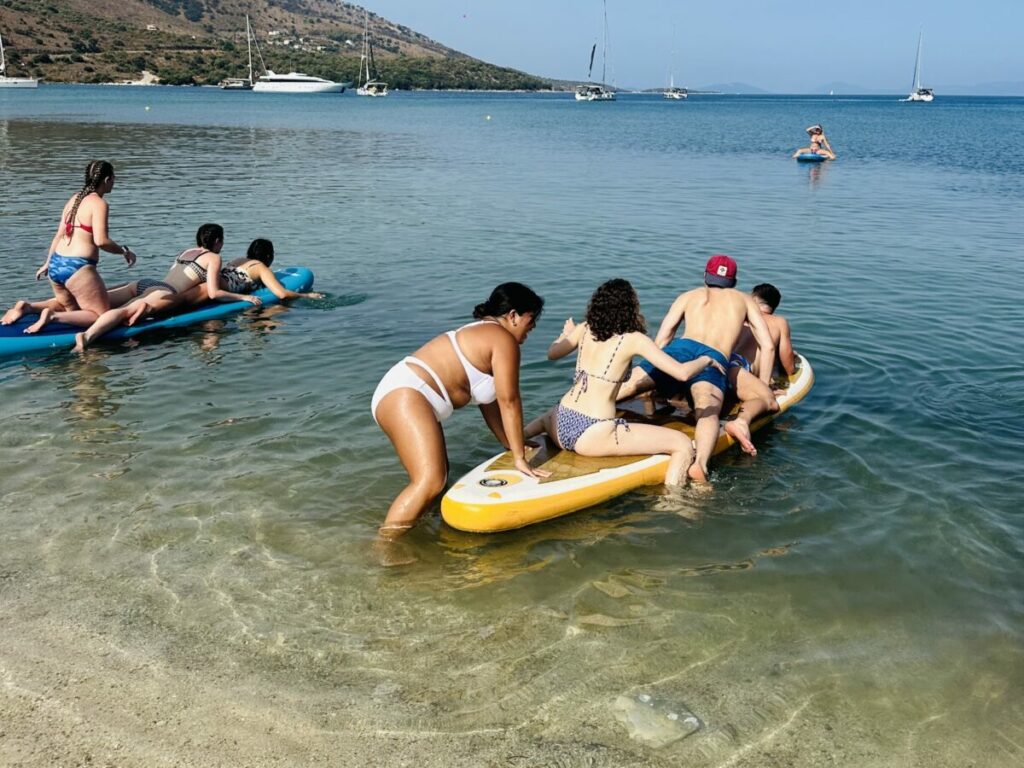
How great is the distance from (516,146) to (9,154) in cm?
2091

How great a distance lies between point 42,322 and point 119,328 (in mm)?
791

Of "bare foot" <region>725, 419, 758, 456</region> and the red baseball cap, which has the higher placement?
the red baseball cap

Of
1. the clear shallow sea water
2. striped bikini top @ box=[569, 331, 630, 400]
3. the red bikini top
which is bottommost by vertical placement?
the clear shallow sea water

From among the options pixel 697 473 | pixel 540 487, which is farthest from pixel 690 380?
pixel 540 487

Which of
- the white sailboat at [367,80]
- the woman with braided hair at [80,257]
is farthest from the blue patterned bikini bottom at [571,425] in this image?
the white sailboat at [367,80]

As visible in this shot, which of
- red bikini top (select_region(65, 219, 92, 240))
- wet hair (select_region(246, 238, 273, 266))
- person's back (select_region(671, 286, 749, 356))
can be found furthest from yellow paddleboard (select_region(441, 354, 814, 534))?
wet hair (select_region(246, 238, 273, 266))

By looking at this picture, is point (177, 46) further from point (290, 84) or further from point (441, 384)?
point (441, 384)

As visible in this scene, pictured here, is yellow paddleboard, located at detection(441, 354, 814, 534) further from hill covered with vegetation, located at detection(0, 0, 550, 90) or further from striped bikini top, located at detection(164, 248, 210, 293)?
hill covered with vegetation, located at detection(0, 0, 550, 90)

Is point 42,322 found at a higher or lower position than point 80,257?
lower

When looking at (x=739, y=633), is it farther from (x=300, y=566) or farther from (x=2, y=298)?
(x=2, y=298)

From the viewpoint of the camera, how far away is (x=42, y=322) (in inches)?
371

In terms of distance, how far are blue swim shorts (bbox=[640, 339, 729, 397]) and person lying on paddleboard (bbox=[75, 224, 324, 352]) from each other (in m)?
5.92

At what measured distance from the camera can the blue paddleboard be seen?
926 centimetres

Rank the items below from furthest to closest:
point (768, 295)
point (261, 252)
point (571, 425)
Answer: point (261, 252) < point (768, 295) < point (571, 425)
